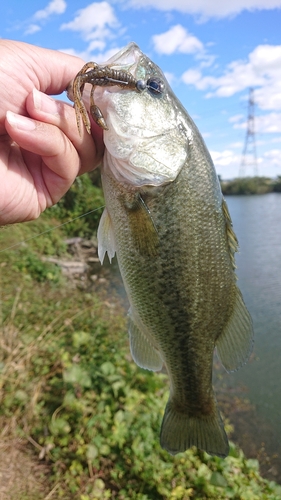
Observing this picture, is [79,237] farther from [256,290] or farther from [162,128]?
[162,128]

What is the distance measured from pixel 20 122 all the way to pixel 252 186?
51736 millimetres

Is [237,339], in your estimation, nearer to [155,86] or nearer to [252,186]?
[155,86]

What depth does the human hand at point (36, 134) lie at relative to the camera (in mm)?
1647

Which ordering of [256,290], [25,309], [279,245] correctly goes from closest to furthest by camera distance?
[25,309], [256,290], [279,245]

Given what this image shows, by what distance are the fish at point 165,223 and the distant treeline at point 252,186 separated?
49765mm

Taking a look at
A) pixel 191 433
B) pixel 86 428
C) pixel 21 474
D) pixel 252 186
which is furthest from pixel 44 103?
pixel 252 186

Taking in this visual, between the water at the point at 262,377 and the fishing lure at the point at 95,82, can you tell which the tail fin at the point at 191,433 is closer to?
the fishing lure at the point at 95,82

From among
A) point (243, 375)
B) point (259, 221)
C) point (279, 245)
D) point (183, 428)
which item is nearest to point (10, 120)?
point (183, 428)

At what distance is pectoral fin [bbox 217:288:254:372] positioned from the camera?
82.4 inches

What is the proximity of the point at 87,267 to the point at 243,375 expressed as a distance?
24.3ft

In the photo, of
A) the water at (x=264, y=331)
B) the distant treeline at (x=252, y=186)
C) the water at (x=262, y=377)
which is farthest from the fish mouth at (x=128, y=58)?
the distant treeline at (x=252, y=186)

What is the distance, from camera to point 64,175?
78.0 inches

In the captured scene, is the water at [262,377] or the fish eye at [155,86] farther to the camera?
the water at [262,377]

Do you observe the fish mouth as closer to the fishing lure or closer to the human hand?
the fishing lure
